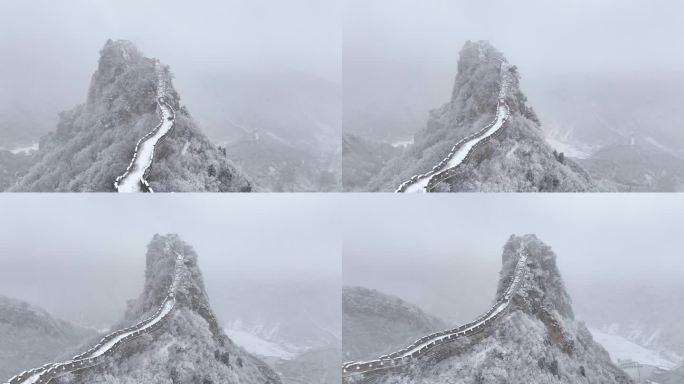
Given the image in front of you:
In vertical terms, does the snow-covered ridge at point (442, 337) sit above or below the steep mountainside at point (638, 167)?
below

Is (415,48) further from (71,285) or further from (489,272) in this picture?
(71,285)

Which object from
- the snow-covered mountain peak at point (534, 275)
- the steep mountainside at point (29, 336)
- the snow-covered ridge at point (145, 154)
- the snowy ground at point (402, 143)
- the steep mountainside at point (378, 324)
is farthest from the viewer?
the snow-covered mountain peak at point (534, 275)

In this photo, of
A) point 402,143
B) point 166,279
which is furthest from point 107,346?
point 402,143

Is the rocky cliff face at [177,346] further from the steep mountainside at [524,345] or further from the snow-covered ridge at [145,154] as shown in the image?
the steep mountainside at [524,345]

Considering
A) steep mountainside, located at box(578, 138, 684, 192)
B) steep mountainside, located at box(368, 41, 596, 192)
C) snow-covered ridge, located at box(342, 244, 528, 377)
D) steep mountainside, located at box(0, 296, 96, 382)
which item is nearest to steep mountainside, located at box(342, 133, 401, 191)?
steep mountainside, located at box(368, 41, 596, 192)

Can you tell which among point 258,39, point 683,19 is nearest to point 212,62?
point 258,39

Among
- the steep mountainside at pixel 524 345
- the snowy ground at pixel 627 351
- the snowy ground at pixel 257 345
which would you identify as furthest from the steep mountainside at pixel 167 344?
the snowy ground at pixel 627 351

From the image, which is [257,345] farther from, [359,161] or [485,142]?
[485,142]
